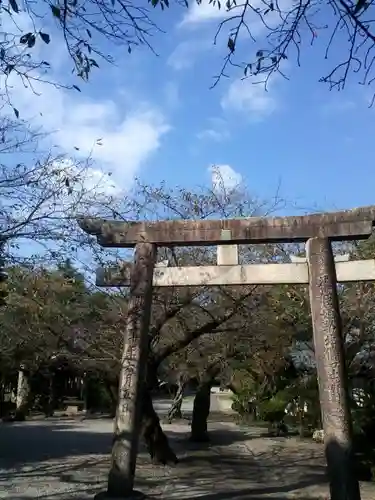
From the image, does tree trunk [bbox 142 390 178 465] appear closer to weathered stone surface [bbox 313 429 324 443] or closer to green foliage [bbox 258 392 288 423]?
weathered stone surface [bbox 313 429 324 443]

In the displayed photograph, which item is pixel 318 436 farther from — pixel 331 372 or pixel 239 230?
pixel 239 230

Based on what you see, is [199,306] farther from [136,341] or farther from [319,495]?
[319,495]

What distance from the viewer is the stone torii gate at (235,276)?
7.38 m

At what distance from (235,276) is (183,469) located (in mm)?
4850

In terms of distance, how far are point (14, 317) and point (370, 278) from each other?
9.54m

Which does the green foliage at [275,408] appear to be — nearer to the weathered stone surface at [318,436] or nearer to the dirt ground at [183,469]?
the dirt ground at [183,469]

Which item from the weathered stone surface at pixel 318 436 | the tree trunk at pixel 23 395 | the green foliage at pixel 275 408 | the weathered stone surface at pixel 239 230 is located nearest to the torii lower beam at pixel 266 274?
the weathered stone surface at pixel 239 230

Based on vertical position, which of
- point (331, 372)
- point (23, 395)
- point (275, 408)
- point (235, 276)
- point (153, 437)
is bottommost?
point (153, 437)

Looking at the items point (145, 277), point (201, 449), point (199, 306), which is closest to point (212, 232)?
point (145, 277)

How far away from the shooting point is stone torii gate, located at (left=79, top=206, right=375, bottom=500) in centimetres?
738

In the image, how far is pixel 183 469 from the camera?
428 inches

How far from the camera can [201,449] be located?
46.1 feet

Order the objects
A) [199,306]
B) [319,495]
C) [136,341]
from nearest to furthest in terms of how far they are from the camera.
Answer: [136,341], [319,495], [199,306]

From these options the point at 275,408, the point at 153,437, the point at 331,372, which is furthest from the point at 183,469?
the point at 275,408
